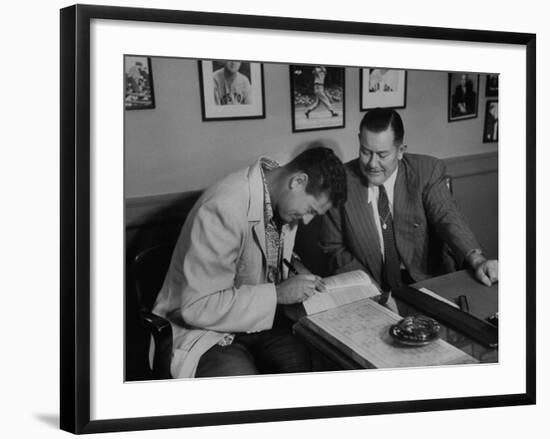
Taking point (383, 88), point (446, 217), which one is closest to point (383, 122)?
point (383, 88)

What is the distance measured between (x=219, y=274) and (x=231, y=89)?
0.43 metres

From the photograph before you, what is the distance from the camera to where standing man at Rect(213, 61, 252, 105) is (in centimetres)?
180

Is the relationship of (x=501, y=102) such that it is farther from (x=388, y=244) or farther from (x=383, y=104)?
(x=388, y=244)

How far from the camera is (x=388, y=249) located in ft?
6.49

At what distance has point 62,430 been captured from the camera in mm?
1735

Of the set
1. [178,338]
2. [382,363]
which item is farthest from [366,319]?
[178,338]

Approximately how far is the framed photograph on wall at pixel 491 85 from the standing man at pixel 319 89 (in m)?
0.47

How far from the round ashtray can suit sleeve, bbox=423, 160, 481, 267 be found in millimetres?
199

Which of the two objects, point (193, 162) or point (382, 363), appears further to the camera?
point (382, 363)

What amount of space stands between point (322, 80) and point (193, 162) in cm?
38

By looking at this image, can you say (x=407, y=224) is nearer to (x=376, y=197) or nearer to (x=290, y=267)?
(x=376, y=197)

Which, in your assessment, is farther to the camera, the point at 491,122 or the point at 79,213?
the point at 491,122

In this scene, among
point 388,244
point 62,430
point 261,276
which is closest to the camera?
point 62,430

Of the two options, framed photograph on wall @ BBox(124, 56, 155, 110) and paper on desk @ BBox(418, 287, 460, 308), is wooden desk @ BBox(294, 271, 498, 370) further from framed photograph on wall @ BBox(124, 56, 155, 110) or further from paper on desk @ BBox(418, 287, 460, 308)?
framed photograph on wall @ BBox(124, 56, 155, 110)
